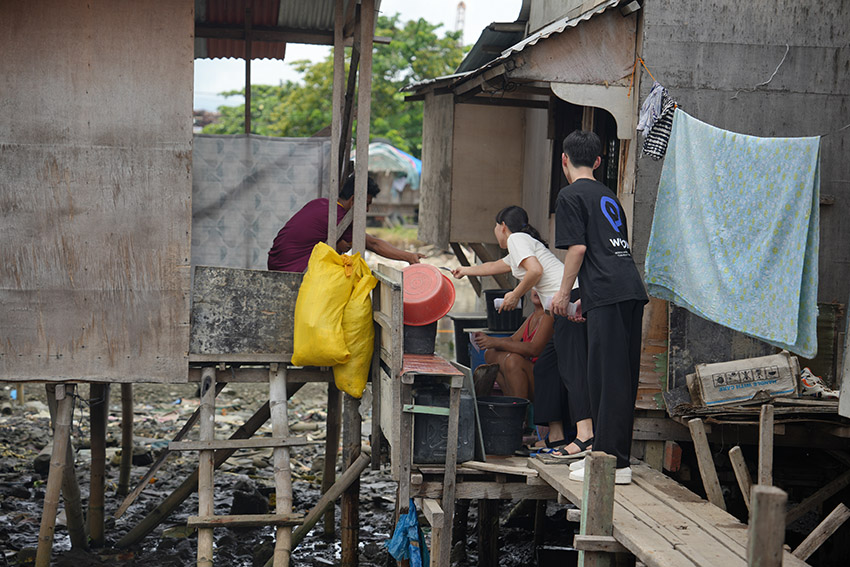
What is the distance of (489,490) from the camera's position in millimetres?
5844

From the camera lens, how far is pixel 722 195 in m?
5.82

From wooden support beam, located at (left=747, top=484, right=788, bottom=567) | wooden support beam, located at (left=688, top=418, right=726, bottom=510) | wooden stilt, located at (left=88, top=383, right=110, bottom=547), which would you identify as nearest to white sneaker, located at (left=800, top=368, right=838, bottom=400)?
wooden support beam, located at (left=688, top=418, right=726, bottom=510)

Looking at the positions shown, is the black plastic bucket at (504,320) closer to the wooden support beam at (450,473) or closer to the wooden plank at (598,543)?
the wooden support beam at (450,473)

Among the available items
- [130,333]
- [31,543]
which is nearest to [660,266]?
[130,333]

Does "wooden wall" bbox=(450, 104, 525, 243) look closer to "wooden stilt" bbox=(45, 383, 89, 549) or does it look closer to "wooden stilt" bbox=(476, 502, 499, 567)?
"wooden stilt" bbox=(476, 502, 499, 567)

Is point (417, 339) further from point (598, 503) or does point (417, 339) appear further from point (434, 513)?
point (598, 503)

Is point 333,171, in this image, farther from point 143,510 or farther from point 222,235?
point 143,510

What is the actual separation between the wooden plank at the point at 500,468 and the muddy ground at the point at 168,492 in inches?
107

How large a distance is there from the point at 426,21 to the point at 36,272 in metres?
20.4

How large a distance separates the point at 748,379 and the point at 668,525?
168cm

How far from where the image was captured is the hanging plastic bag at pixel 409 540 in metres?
5.95

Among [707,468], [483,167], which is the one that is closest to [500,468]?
[707,468]

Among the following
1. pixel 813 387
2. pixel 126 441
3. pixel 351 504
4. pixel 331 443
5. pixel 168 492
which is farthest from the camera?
pixel 168 492

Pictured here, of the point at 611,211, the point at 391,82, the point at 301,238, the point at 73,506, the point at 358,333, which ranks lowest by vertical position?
the point at 73,506
